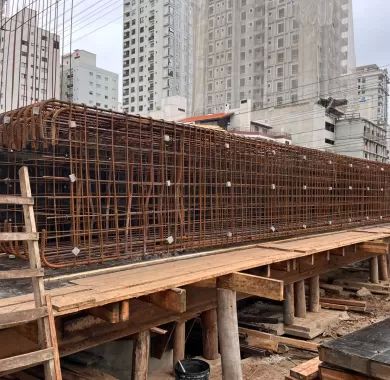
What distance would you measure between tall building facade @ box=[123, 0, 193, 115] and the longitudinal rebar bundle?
192 ft

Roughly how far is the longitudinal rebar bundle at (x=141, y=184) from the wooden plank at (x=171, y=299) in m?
1.12

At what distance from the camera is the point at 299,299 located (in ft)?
28.3

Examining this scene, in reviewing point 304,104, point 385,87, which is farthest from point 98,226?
point 385,87

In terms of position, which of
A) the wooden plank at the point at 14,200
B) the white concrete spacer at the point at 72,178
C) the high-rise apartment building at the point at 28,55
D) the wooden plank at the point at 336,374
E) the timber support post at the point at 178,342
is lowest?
the timber support post at the point at 178,342

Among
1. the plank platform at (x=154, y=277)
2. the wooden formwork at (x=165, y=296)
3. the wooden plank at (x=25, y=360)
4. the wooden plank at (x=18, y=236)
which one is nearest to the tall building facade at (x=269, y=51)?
the plank platform at (x=154, y=277)

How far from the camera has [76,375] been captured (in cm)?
501

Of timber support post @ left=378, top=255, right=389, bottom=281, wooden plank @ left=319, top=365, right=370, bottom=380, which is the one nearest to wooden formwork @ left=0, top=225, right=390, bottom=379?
wooden plank @ left=319, top=365, right=370, bottom=380

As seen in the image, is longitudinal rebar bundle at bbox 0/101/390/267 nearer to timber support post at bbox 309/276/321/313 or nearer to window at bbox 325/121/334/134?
timber support post at bbox 309/276/321/313

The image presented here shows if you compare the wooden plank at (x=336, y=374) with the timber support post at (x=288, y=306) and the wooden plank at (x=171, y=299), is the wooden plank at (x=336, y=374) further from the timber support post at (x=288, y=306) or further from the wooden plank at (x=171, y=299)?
the timber support post at (x=288, y=306)

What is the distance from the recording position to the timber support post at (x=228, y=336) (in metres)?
5.33

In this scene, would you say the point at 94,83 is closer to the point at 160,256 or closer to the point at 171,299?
the point at 160,256

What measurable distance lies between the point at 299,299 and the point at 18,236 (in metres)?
6.71

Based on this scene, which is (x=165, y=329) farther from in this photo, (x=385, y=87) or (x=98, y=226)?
(x=385, y=87)

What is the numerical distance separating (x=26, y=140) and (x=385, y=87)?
196 feet
